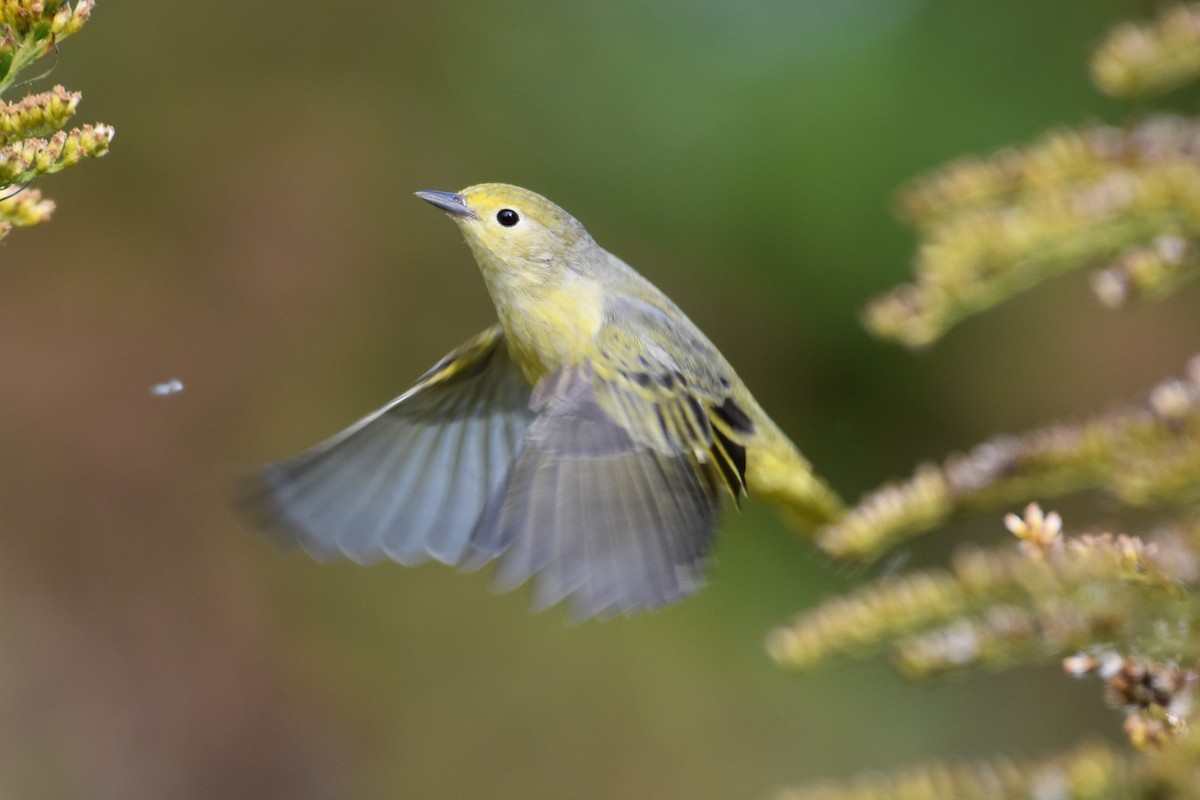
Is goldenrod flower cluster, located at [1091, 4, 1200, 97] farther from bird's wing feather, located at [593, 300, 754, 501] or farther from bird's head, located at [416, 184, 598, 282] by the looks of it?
bird's head, located at [416, 184, 598, 282]

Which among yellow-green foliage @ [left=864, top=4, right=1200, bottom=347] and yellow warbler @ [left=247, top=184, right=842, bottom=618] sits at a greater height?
yellow warbler @ [left=247, top=184, right=842, bottom=618]

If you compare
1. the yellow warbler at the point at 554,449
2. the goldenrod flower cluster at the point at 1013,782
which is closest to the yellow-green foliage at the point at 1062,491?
the goldenrod flower cluster at the point at 1013,782

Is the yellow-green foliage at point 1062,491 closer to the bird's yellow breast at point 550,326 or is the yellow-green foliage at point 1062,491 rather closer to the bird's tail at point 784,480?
the bird's yellow breast at point 550,326

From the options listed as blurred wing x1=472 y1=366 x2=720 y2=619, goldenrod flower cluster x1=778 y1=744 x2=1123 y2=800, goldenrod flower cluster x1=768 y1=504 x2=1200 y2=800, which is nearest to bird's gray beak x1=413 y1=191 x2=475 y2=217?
Answer: blurred wing x1=472 y1=366 x2=720 y2=619

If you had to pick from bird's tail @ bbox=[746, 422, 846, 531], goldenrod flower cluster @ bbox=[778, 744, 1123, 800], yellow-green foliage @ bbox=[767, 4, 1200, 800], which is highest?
bird's tail @ bbox=[746, 422, 846, 531]

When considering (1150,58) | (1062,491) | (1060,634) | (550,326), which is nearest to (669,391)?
(550,326)

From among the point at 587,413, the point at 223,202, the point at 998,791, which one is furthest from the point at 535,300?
the point at 223,202

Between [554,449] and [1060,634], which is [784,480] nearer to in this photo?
[554,449]

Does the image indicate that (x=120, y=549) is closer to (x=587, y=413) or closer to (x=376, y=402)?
(x=376, y=402)
